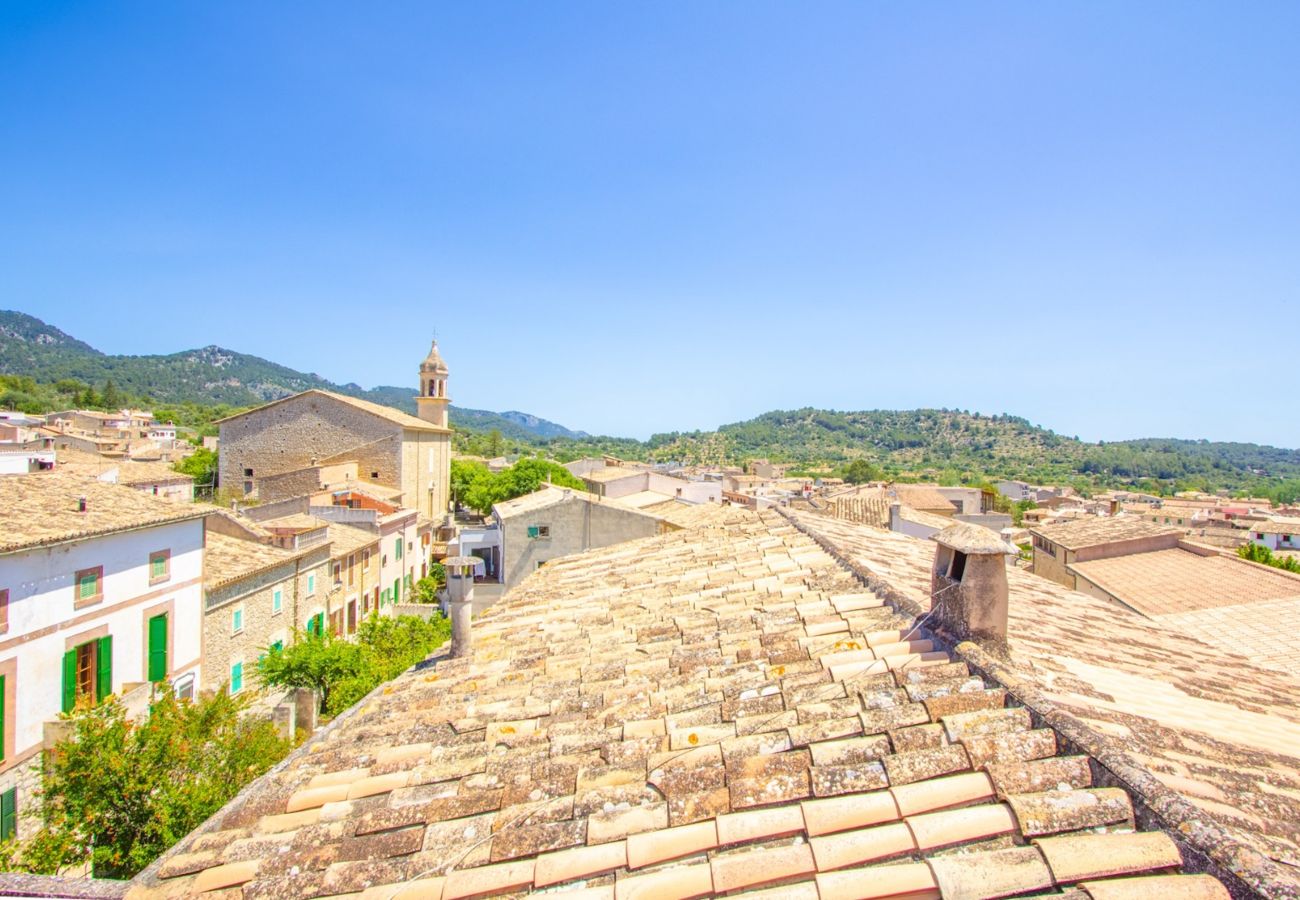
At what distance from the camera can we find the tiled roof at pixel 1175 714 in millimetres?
2676

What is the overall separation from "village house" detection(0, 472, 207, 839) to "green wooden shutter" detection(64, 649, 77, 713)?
0.02m

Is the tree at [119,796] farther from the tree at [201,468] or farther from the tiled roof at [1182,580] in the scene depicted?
the tree at [201,468]

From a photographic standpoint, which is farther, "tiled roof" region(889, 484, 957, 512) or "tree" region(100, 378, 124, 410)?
"tree" region(100, 378, 124, 410)

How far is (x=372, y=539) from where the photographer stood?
29.2 metres

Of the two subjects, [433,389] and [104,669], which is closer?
[104,669]

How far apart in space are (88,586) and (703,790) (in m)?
16.1

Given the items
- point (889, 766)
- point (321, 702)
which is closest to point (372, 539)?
point (321, 702)

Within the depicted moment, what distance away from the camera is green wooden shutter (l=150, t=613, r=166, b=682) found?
52.4 ft

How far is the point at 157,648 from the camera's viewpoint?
52.9 ft

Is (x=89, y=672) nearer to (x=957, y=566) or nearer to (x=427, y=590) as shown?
(x=957, y=566)

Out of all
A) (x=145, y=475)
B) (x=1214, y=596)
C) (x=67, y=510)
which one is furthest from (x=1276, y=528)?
(x=145, y=475)

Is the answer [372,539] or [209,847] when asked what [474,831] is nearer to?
[209,847]

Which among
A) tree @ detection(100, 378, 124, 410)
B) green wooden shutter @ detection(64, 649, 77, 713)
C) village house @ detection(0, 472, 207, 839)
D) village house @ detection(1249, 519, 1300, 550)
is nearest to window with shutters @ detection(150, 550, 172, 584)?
village house @ detection(0, 472, 207, 839)

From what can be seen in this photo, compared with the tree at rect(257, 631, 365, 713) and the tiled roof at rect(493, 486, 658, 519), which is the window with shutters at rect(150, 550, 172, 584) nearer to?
the tree at rect(257, 631, 365, 713)
